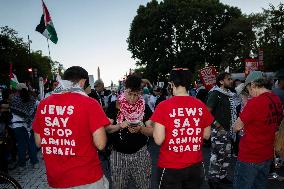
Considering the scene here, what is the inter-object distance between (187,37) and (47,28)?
115 ft

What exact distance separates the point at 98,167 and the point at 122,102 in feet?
4.28

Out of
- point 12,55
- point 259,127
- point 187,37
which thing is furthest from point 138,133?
point 12,55

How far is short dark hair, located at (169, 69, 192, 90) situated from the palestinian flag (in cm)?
970

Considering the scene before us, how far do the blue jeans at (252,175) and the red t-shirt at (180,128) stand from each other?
1.06 m

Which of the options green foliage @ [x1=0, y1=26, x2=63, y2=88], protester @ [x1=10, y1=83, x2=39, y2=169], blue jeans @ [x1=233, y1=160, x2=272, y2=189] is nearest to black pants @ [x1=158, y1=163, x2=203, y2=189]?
blue jeans @ [x1=233, y1=160, x2=272, y2=189]

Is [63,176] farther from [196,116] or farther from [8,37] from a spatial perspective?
[8,37]

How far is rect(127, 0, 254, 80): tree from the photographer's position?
155 feet

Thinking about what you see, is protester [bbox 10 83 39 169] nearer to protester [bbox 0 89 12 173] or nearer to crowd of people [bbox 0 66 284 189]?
protester [bbox 0 89 12 173]

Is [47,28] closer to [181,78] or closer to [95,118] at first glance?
[181,78]

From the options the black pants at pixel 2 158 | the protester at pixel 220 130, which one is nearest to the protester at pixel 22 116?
the black pants at pixel 2 158

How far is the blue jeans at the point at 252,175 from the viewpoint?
188 inches

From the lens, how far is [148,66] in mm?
48000

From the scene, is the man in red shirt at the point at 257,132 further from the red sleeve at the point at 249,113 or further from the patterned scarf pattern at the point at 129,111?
the patterned scarf pattern at the point at 129,111

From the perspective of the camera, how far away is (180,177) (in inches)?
157
